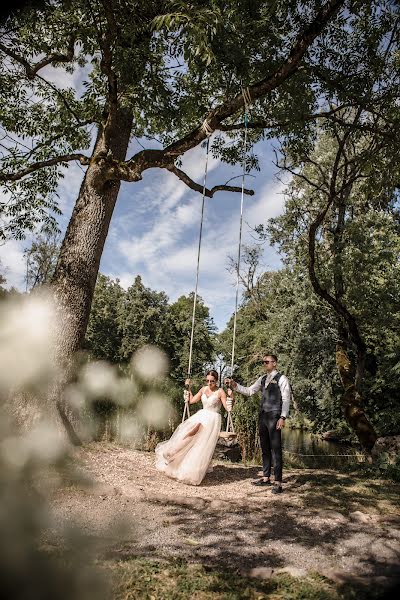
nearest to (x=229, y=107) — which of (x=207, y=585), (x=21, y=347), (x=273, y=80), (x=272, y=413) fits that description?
(x=273, y=80)

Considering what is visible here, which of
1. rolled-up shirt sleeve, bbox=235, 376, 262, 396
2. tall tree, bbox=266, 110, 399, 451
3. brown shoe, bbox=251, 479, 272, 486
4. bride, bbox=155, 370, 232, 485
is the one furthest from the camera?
tall tree, bbox=266, 110, 399, 451

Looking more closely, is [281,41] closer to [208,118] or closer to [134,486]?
[208,118]

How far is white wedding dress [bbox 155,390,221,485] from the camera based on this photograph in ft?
20.7

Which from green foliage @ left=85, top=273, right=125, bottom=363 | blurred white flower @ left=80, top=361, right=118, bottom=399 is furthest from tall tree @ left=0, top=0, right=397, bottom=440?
green foliage @ left=85, top=273, right=125, bottom=363

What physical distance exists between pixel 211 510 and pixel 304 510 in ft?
3.48

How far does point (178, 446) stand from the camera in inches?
260

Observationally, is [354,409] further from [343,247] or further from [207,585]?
[207,585]

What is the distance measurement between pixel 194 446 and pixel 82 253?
11.2 ft

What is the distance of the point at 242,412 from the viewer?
1173cm

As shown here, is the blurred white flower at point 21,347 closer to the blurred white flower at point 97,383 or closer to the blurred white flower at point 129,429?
the blurred white flower at point 97,383

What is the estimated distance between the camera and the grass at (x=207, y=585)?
259 cm

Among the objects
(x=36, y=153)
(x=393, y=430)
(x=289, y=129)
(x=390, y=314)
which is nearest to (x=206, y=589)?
(x=36, y=153)

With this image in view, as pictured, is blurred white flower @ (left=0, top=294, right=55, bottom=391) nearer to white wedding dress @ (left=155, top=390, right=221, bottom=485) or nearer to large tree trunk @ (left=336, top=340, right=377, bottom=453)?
white wedding dress @ (left=155, top=390, right=221, bottom=485)

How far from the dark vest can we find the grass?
3399mm
